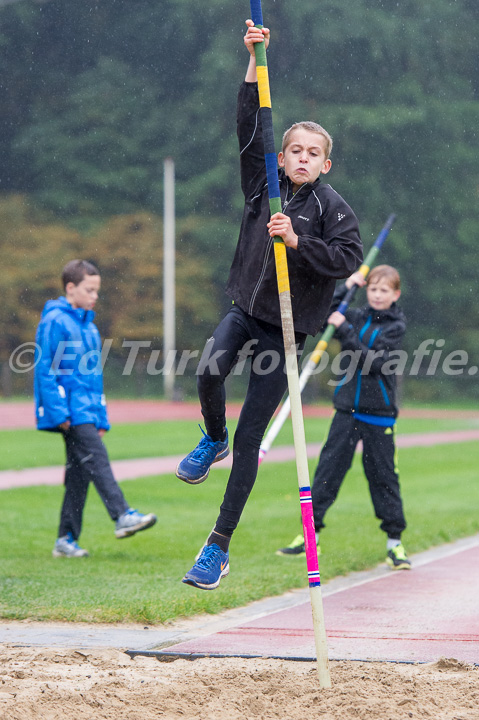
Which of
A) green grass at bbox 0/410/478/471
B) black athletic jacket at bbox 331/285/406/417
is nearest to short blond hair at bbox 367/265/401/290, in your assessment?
black athletic jacket at bbox 331/285/406/417

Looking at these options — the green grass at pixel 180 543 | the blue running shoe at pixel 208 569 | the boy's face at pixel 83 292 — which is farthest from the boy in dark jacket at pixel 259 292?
the boy's face at pixel 83 292

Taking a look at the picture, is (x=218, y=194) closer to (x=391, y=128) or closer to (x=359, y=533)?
(x=391, y=128)

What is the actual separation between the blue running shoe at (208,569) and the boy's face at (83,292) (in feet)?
11.3

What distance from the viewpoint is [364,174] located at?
1649 inches

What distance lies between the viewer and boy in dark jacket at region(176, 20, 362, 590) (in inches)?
197

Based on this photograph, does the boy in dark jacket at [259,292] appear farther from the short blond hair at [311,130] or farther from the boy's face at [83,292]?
the boy's face at [83,292]

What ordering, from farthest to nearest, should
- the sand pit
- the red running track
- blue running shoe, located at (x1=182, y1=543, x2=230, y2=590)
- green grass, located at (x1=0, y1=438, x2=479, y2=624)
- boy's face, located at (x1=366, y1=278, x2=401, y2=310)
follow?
the red running track < boy's face, located at (x1=366, y1=278, x2=401, y2=310) < green grass, located at (x1=0, y1=438, x2=479, y2=624) < blue running shoe, located at (x1=182, y1=543, x2=230, y2=590) < the sand pit

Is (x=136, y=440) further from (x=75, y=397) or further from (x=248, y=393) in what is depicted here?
(x=248, y=393)

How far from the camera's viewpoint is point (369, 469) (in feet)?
26.0

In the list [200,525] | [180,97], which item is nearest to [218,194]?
[180,97]

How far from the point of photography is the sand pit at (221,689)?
4086 mm

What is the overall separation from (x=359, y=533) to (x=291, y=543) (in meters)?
1.14

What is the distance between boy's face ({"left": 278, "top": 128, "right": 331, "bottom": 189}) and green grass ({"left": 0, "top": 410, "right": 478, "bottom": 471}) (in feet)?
35.1

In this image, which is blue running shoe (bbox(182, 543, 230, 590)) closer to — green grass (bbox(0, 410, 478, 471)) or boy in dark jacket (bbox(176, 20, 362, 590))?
boy in dark jacket (bbox(176, 20, 362, 590))
